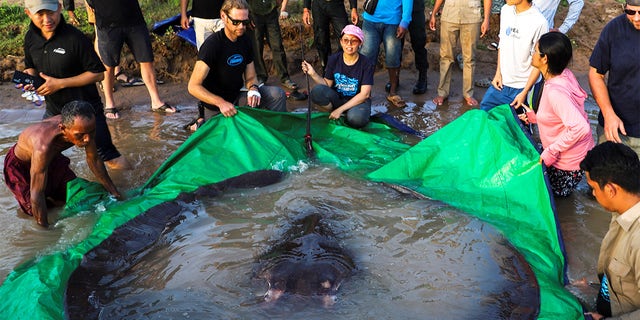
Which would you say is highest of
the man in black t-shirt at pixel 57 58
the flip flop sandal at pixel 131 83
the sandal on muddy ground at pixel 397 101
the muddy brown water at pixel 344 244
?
the man in black t-shirt at pixel 57 58

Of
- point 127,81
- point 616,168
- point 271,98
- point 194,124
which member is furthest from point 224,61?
point 616,168

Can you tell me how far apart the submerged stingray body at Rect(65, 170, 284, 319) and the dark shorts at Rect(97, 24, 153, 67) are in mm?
2588

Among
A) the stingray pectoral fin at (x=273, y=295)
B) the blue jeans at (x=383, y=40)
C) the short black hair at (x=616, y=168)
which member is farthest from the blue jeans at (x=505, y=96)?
the stingray pectoral fin at (x=273, y=295)

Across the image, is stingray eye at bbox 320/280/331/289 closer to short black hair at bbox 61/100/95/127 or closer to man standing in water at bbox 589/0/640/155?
short black hair at bbox 61/100/95/127

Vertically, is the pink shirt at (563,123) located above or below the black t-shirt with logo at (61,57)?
below

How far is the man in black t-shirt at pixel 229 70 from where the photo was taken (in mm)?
5363

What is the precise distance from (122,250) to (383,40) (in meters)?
4.34

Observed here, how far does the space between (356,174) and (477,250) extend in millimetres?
1425

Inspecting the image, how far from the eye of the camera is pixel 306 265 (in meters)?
3.47

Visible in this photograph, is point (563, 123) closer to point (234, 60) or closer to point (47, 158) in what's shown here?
point (234, 60)

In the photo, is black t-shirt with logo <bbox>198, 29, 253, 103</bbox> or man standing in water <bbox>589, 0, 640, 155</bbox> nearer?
man standing in water <bbox>589, 0, 640, 155</bbox>

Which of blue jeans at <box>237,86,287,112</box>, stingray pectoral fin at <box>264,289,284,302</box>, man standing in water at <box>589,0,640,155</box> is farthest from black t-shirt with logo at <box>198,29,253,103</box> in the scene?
man standing in water at <box>589,0,640,155</box>

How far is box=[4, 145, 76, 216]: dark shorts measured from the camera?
4.34m

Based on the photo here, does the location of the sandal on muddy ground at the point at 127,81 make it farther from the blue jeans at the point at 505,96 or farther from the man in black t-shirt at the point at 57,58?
the blue jeans at the point at 505,96
